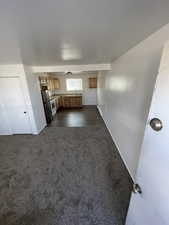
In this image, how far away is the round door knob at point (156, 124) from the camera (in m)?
0.60

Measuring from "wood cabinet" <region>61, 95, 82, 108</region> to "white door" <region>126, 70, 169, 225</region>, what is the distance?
21.5 feet

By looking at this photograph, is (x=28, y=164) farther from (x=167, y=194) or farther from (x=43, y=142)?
(x=167, y=194)

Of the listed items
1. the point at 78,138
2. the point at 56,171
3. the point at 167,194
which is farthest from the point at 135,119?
the point at 78,138

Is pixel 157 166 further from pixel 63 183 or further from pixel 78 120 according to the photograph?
pixel 78 120

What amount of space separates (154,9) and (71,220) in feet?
7.38

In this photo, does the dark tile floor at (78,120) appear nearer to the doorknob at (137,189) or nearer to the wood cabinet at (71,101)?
the wood cabinet at (71,101)

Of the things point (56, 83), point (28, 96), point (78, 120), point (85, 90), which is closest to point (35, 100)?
point (28, 96)

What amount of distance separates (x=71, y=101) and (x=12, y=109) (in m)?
4.14

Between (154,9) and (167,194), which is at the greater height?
(154,9)

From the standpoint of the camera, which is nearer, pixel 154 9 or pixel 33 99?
pixel 154 9

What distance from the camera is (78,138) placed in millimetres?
3176

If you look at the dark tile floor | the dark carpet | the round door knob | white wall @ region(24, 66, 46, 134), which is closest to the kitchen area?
the dark tile floor

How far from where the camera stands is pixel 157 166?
0.63 metres

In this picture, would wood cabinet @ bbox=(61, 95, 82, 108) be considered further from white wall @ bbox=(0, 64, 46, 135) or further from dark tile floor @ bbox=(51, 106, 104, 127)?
white wall @ bbox=(0, 64, 46, 135)
